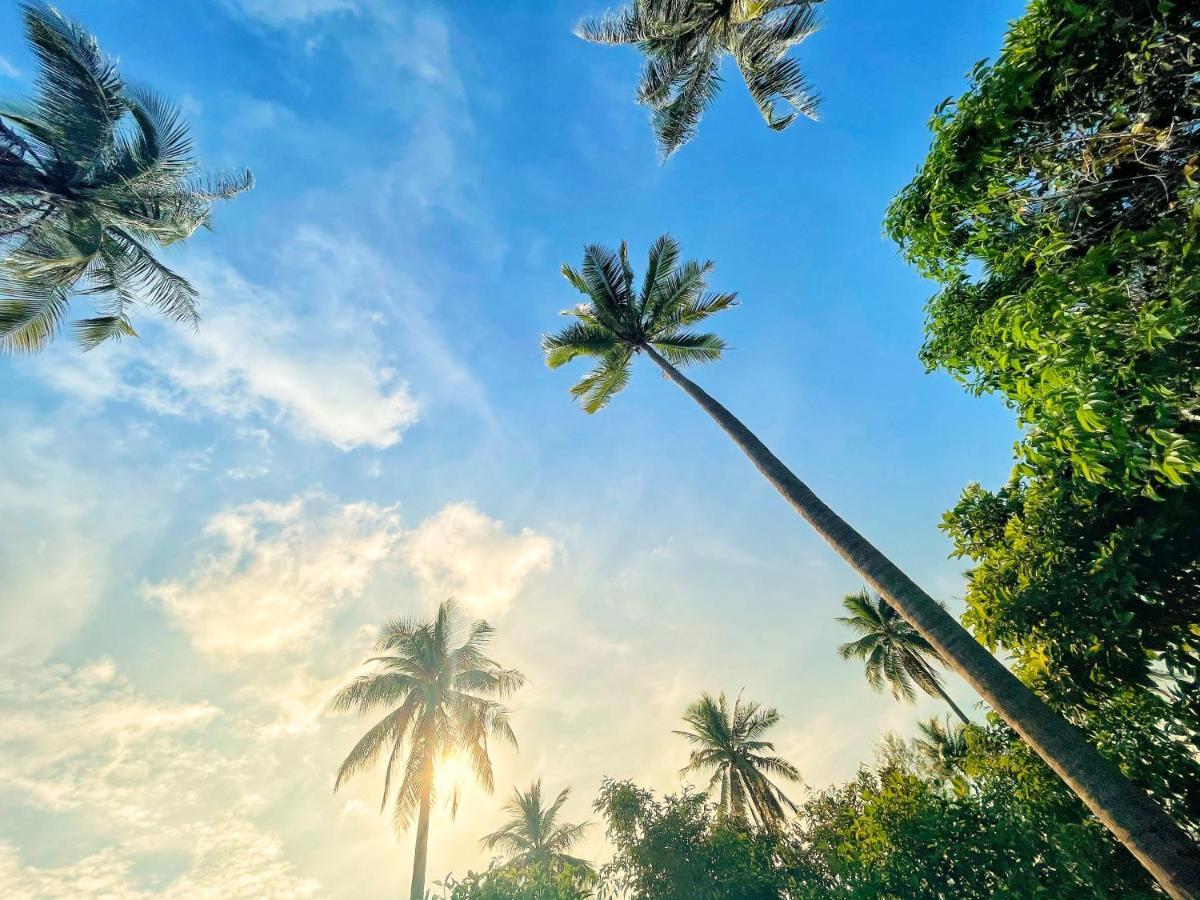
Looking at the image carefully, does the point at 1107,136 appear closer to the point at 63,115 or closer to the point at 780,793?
the point at 63,115

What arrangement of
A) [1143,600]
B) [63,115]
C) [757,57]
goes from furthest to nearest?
[757,57]
[63,115]
[1143,600]

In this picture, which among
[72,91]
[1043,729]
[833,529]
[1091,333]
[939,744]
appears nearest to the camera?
[1091,333]

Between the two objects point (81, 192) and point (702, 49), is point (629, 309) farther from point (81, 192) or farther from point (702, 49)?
point (81, 192)

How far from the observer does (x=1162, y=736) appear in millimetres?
8133

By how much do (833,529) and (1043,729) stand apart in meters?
3.56

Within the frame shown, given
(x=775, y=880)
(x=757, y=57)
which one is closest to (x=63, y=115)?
(x=757, y=57)

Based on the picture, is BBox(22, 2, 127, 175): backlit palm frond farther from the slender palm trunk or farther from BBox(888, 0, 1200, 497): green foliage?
the slender palm trunk

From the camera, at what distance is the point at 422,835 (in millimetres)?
17828

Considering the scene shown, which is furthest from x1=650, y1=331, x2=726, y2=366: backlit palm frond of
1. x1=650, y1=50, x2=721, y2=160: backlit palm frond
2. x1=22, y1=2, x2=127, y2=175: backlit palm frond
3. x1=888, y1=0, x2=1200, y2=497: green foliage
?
x1=22, y1=2, x2=127, y2=175: backlit palm frond

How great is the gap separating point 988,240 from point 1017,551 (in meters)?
5.31

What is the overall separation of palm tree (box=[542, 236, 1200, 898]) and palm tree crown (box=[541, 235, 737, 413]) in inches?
1.3

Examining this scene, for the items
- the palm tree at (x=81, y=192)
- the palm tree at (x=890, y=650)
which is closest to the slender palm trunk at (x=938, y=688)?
the palm tree at (x=890, y=650)

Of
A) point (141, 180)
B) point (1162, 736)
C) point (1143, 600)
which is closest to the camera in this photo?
point (1143, 600)

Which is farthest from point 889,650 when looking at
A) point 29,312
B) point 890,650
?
point 29,312
